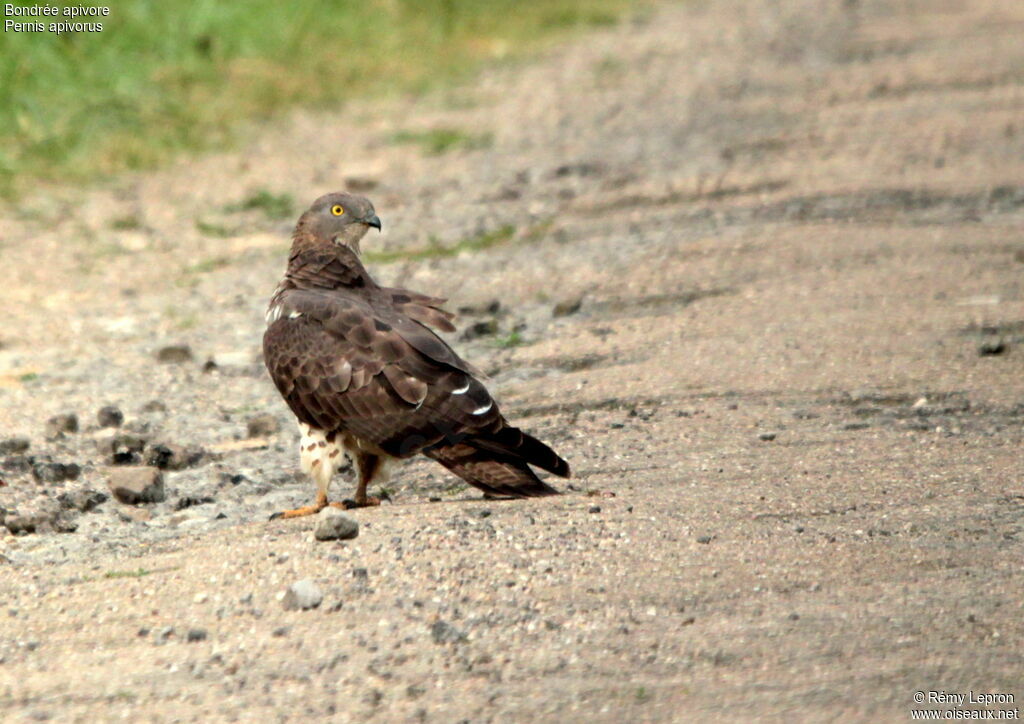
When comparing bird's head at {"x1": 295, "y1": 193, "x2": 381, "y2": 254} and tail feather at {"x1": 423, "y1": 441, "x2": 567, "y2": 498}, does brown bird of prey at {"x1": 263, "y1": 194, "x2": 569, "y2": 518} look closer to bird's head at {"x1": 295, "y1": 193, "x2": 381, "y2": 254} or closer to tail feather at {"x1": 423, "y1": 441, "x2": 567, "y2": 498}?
tail feather at {"x1": 423, "y1": 441, "x2": 567, "y2": 498}

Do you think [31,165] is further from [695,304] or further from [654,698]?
[654,698]

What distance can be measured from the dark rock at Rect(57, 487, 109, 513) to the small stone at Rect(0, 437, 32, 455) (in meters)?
0.51

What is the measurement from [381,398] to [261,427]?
119 centimetres

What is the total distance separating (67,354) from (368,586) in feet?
11.4

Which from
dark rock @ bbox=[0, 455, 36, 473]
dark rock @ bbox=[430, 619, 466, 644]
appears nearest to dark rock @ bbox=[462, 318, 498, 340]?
dark rock @ bbox=[0, 455, 36, 473]

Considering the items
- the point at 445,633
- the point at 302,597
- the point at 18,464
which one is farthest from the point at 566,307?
the point at 445,633

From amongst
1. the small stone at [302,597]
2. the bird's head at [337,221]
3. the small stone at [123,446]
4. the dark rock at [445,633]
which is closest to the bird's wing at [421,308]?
the bird's head at [337,221]

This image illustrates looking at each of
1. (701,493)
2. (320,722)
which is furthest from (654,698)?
(701,493)

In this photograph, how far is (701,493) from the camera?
16.0ft

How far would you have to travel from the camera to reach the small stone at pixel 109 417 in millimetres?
6055

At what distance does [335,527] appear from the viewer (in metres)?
4.41

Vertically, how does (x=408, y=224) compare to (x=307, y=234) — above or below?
below

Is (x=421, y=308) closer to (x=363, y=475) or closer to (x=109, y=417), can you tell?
(x=363, y=475)

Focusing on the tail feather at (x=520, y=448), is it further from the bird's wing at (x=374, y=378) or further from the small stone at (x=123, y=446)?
the small stone at (x=123, y=446)
